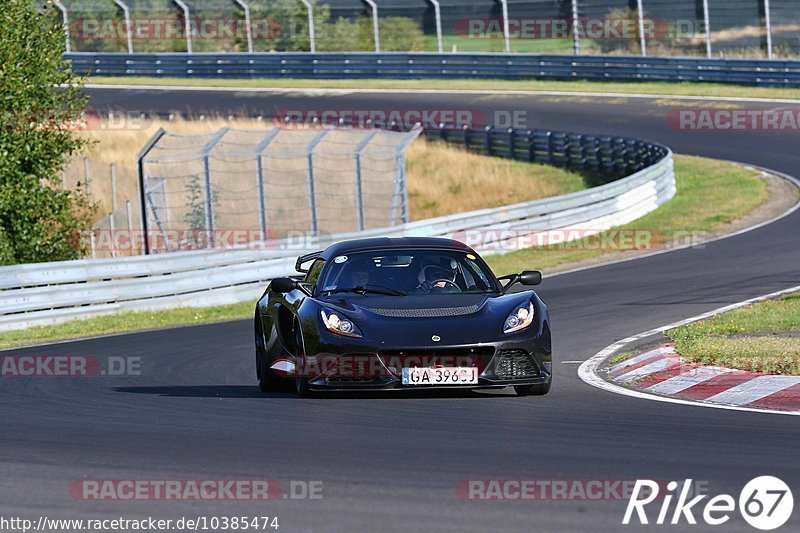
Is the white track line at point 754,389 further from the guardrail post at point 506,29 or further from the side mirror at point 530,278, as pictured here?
the guardrail post at point 506,29

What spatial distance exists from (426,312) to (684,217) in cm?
1752

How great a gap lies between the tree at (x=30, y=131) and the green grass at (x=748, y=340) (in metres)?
11.5

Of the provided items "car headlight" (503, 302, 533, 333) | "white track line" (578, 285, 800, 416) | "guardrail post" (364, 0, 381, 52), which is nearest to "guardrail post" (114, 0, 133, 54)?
"guardrail post" (364, 0, 381, 52)

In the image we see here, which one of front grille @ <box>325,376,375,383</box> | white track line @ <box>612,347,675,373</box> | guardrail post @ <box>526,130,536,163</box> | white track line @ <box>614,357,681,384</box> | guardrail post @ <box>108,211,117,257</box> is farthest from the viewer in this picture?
guardrail post @ <box>526,130,536,163</box>

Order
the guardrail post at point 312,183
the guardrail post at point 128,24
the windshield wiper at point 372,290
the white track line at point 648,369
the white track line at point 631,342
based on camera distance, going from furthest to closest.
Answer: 1. the guardrail post at point 128,24
2. the guardrail post at point 312,183
3. the white track line at point 648,369
4. the windshield wiper at point 372,290
5. the white track line at point 631,342

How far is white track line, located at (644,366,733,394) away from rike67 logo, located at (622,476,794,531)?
375cm

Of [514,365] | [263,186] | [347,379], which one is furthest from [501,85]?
[347,379]

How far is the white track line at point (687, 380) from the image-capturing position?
10.2 meters

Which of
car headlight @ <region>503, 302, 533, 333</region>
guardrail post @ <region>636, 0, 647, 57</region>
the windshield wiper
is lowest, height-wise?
car headlight @ <region>503, 302, 533, 333</region>

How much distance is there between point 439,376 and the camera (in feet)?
31.9

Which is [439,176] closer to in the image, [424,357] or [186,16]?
[186,16]

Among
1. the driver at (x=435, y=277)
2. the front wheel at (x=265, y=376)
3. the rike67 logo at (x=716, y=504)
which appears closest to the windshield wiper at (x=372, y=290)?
the driver at (x=435, y=277)

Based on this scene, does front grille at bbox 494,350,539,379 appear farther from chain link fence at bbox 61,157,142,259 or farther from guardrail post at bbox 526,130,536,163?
guardrail post at bbox 526,130,536,163

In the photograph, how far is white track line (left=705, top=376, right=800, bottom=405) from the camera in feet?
30.9
